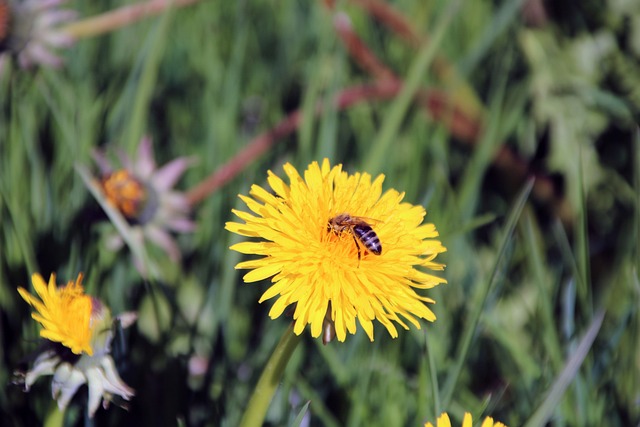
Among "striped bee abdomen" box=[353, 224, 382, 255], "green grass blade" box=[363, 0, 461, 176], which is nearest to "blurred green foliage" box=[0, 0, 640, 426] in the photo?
"green grass blade" box=[363, 0, 461, 176]

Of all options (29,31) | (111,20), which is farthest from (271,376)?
(111,20)

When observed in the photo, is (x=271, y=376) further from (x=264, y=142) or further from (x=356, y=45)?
(x=356, y=45)

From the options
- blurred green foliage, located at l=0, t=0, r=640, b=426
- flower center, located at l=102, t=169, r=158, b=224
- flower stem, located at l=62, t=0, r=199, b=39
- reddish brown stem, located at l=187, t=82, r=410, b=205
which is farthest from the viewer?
flower stem, located at l=62, t=0, r=199, b=39

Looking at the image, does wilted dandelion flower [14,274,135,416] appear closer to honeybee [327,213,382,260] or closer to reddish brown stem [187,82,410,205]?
honeybee [327,213,382,260]

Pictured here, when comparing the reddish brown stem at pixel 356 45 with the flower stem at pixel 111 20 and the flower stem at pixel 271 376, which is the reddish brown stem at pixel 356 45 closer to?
the flower stem at pixel 111 20

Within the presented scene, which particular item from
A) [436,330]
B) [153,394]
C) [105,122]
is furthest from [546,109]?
[153,394]

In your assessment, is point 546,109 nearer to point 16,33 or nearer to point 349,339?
point 349,339

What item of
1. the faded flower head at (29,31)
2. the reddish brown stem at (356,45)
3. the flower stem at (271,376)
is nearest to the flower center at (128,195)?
the faded flower head at (29,31)
